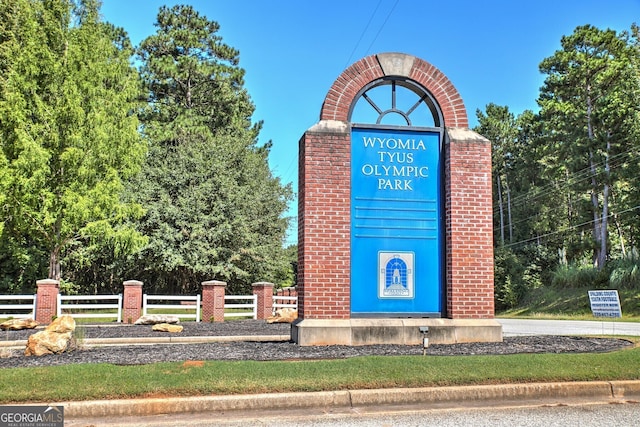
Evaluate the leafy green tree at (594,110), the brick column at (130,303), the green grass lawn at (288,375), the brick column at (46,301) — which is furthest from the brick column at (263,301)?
the leafy green tree at (594,110)

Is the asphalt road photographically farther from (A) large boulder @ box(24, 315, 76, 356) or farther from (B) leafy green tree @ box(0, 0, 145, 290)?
(B) leafy green tree @ box(0, 0, 145, 290)

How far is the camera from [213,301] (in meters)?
20.9

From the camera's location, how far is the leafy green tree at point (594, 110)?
34344mm

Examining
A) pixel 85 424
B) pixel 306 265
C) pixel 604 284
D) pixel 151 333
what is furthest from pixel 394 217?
pixel 604 284

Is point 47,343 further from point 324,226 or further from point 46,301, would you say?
point 46,301

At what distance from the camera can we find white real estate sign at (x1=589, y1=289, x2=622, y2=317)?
754 inches

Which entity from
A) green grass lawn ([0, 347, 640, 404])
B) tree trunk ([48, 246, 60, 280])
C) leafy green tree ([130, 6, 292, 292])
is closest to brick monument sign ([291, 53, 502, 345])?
green grass lawn ([0, 347, 640, 404])

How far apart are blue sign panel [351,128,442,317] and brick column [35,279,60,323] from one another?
13.5 meters

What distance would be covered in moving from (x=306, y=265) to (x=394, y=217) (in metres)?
1.92

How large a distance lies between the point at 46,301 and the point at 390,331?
14178 millimetres

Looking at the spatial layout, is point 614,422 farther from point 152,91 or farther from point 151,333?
point 152,91

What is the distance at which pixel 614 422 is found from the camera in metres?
5.79

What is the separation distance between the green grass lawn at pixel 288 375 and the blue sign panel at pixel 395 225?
2332 millimetres

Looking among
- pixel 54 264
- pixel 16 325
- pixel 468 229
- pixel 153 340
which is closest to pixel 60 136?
pixel 54 264
